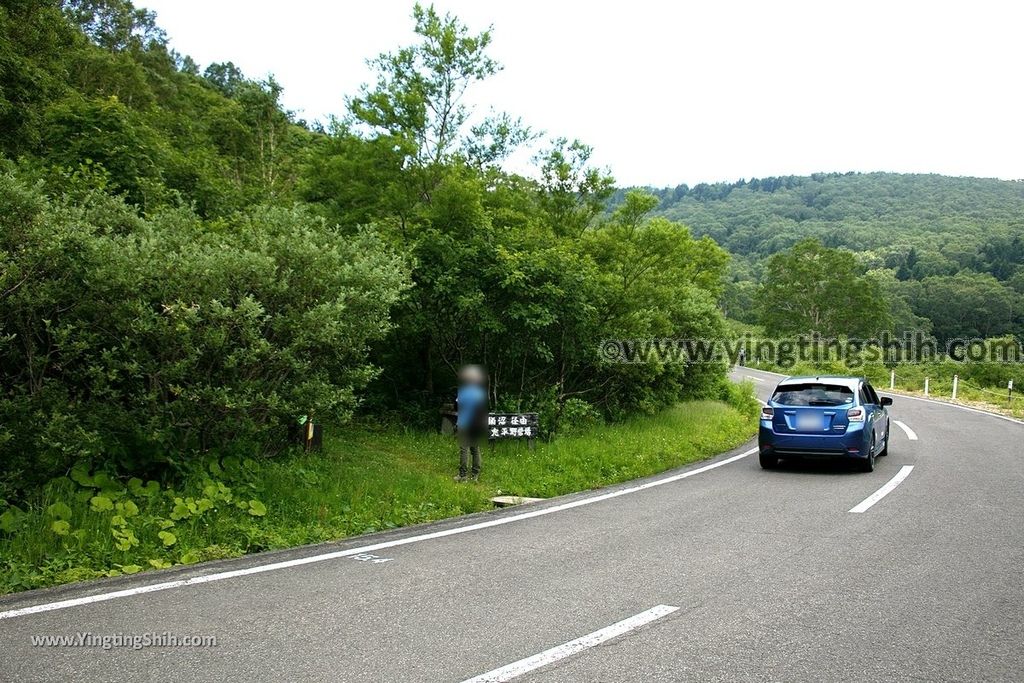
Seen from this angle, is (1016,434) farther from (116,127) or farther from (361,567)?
(116,127)

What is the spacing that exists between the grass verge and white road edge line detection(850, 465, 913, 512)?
340 centimetres

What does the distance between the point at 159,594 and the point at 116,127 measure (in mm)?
18172

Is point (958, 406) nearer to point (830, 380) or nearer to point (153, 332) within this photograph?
point (830, 380)

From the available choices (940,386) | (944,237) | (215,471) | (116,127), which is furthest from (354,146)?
(944,237)

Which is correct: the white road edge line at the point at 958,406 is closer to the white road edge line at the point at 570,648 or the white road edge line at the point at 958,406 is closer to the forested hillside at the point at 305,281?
the forested hillside at the point at 305,281

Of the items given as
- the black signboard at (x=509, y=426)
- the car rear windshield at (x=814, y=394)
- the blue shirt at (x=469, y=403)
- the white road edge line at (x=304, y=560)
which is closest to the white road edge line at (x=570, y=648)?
the white road edge line at (x=304, y=560)

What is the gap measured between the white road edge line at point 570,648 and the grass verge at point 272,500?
3330 millimetres

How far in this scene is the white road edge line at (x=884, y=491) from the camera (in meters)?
9.15

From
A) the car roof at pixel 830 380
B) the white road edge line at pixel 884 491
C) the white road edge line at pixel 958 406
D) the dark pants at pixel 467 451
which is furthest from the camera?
the white road edge line at pixel 958 406

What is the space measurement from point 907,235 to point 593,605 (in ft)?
511

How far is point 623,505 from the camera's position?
30.2ft

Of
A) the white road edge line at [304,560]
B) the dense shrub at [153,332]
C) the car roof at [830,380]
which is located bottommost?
the white road edge line at [304,560]

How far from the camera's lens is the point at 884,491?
10.4 meters

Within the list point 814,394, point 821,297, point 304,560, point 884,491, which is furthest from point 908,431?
point 821,297
